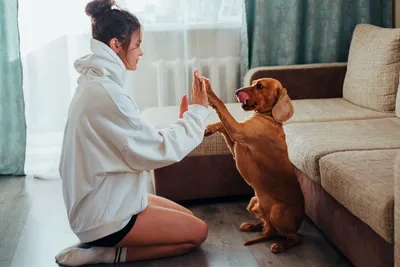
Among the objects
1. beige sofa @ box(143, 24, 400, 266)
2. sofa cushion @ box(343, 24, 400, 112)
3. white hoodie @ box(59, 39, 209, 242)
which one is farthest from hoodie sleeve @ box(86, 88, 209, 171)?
sofa cushion @ box(343, 24, 400, 112)

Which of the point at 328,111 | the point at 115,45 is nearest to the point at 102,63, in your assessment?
the point at 115,45

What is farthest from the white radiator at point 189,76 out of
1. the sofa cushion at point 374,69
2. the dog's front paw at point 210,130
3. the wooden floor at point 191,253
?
the dog's front paw at point 210,130

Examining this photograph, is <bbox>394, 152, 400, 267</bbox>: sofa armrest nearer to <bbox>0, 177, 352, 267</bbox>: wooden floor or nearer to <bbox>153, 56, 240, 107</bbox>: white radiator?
<bbox>0, 177, 352, 267</bbox>: wooden floor

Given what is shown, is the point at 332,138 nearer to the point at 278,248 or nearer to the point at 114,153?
the point at 278,248

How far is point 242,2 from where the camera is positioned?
13.3 feet

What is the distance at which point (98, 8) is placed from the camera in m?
2.46

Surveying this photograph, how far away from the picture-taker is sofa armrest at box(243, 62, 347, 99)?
3.80 metres

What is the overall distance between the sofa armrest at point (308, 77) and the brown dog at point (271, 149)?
1.14m

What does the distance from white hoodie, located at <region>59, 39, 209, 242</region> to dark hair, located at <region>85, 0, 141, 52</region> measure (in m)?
0.05

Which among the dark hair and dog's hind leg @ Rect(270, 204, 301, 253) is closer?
the dark hair

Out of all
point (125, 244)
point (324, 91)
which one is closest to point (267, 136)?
point (125, 244)

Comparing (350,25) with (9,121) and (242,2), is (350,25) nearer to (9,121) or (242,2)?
(242,2)

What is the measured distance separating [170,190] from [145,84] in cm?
109

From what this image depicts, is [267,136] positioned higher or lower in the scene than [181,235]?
higher
